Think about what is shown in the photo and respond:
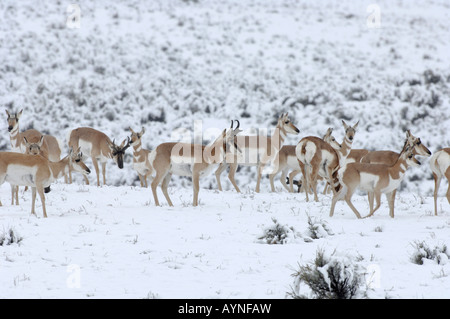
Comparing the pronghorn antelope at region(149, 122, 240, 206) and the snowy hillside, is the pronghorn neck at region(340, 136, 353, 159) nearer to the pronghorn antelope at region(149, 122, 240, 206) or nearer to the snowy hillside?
the pronghorn antelope at region(149, 122, 240, 206)

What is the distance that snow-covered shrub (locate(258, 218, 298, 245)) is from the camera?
7.86 m

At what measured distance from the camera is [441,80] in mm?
26094

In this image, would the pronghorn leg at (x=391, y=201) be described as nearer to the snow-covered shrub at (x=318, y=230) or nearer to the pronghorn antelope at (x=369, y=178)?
the pronghorn antelope at (x=369, y=178)

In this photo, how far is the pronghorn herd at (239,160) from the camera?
376 inches

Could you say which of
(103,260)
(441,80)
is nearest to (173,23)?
(441,80)

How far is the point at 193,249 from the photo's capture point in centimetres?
744

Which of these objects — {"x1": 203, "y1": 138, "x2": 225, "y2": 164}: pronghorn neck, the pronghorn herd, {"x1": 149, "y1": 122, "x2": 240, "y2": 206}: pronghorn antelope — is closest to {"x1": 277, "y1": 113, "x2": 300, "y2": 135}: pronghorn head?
the pronghorn herd

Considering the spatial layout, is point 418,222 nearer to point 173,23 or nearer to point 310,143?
point 310,143

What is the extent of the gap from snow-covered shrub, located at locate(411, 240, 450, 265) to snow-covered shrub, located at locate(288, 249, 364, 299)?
145 centimetres

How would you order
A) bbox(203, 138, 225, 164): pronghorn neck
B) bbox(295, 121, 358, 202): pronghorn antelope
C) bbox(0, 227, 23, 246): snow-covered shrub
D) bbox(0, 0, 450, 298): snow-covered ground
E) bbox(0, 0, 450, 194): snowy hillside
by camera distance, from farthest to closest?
bbox(0, 0, 450, 194): snowy hillside
bbox(295, 121, 358, 202): pronghorn antelope
bbox(203, 138, 225, 164): pronghorn neck
bbox(0, 227, 23, 246): snow-covered shrub
bbox(0, 0, 450, 298): snow-covered ground

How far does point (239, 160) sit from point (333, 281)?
9.70 m

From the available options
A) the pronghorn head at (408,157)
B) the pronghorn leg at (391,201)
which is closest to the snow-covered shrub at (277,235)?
the pronghorn leg at (391,201)

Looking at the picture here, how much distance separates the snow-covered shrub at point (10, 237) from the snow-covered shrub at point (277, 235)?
353 cm

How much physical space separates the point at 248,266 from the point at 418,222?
13.6ft
